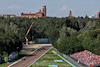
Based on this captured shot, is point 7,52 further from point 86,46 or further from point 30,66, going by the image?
point 86,46

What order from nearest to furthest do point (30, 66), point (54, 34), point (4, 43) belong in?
point (30, 66) < point (4, 43) < point (54, 34)

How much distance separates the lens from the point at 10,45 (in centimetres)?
5969

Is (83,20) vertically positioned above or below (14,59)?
above

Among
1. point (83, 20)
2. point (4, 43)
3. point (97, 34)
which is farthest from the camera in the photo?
point (83, 20)

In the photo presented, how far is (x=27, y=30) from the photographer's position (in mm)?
144375

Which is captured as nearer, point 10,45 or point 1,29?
point 10,45

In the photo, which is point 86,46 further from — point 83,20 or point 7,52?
point 83,20

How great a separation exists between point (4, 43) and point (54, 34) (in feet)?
153

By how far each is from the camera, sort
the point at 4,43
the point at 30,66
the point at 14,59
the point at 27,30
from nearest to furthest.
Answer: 1. the point at 30,66
2. the point at 4,43
3. the point at 14,59
4. the point at 27,30

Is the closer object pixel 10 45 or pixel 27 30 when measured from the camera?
pixel 10 45

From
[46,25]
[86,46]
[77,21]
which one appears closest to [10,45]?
[86,46]

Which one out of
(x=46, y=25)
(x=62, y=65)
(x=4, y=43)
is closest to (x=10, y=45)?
(x=4, y=43)

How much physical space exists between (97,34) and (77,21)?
95.3 meters

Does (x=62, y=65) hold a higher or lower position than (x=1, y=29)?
lower
